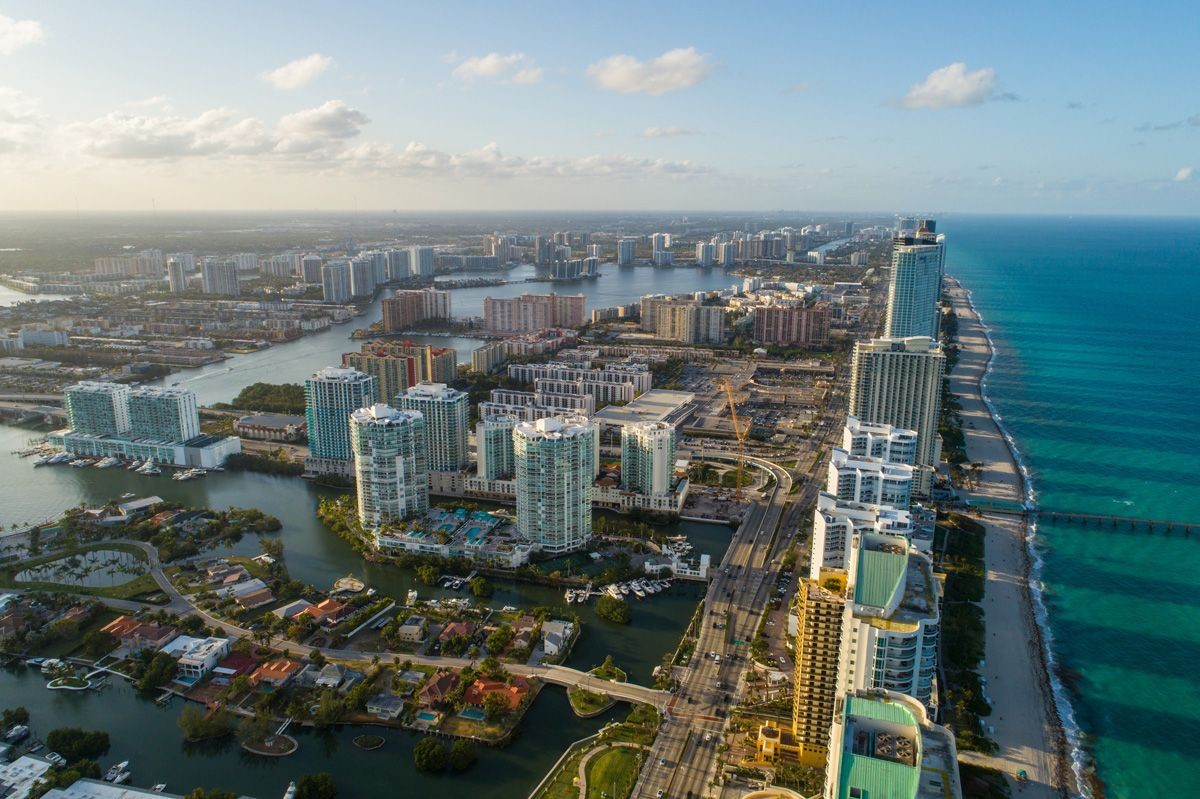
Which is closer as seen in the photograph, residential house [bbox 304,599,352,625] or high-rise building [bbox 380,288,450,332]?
residential house [bbox 304,599,352,625]

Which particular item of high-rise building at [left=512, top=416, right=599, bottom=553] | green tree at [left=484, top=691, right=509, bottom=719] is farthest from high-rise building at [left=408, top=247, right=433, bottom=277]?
green tree at [left=484, top=691, right=509, bottom=719]

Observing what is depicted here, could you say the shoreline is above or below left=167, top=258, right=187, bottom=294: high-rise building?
below

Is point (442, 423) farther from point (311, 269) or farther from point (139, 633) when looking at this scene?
point (311, 269)

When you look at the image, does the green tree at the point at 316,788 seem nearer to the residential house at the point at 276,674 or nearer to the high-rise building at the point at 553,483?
the residential house at the point at 276,674

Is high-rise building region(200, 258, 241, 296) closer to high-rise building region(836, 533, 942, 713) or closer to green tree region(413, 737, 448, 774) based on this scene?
green tree region(413, 737, 448, 774)

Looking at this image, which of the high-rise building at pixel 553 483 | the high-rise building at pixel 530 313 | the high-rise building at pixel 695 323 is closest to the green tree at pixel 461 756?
the high-rise building at pixel 553 483

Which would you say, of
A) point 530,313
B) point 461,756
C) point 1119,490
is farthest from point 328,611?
point 530,313

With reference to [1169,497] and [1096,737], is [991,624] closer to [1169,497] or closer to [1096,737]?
[1096,737]

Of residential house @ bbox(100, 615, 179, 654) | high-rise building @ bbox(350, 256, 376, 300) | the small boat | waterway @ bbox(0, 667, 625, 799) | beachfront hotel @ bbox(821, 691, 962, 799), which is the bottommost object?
waterway @ bbox(0, 667, 625, 799)
